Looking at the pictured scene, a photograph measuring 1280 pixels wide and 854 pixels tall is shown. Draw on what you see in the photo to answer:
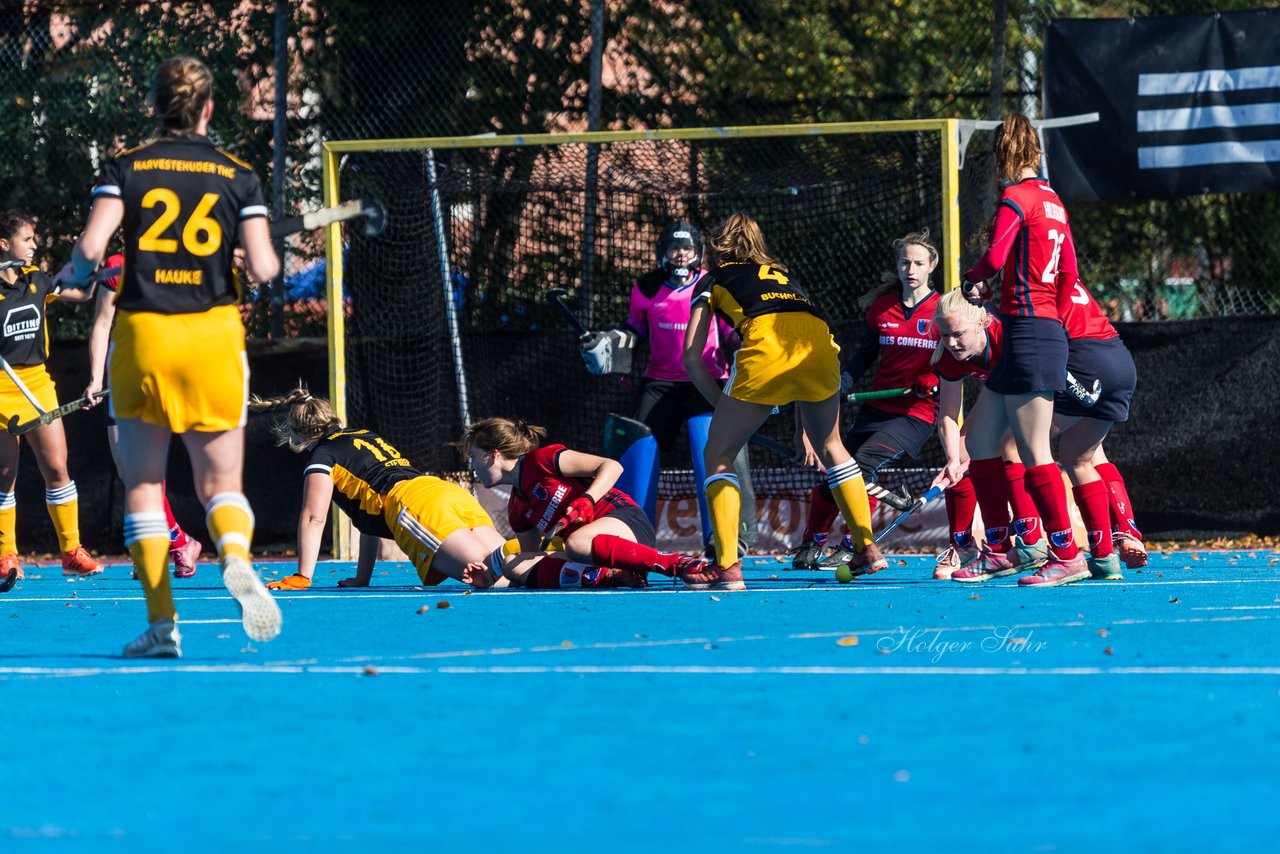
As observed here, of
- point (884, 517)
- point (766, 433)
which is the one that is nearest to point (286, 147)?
point (766, 433)

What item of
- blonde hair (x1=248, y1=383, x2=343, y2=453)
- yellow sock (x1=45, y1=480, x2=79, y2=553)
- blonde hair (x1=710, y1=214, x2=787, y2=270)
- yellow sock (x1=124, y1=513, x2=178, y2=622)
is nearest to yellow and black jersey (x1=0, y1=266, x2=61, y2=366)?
yellow sock (x1=45, y1=480, x2=79, y2=553)

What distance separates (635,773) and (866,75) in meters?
10.1

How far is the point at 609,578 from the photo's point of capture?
28.6ft

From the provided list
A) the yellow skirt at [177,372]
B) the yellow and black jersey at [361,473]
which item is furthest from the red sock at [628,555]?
the yellow skirt at [177,372]

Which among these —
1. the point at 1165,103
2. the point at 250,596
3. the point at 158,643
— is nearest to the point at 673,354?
the point at 1165,103

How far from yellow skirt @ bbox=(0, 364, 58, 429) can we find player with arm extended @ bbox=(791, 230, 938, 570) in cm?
415

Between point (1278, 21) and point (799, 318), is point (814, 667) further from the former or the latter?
point (1278, 21)

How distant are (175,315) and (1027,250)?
400 centimetres

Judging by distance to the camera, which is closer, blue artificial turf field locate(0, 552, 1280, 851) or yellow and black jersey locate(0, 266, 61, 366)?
blue artificial turf field locate(0, 552, 1280, 851)

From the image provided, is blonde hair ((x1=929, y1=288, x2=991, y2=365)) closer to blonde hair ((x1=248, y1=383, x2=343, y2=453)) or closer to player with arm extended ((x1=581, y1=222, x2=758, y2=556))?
player with arm extended ((x1=581, y1=222, x2=758, y2=556))

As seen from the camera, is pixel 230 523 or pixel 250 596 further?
pixel 230 523

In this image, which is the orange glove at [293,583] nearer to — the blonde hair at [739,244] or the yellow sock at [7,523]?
the yellow sock at [7,523]

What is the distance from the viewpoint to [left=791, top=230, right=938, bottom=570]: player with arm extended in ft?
32.3

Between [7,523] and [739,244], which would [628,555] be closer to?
[739,244]
